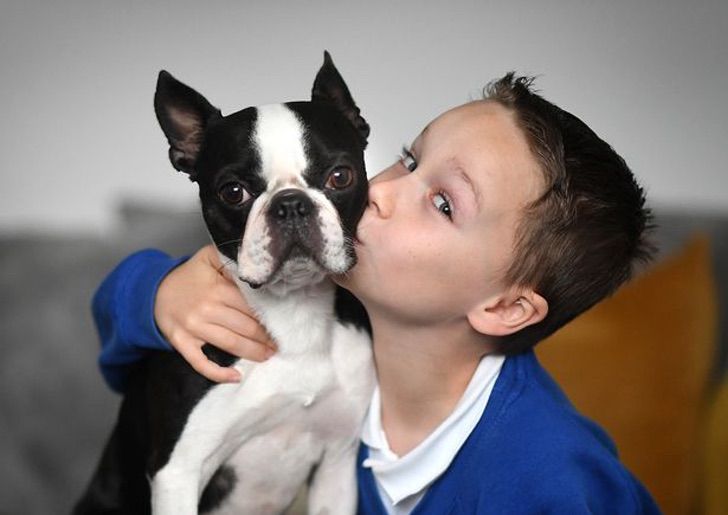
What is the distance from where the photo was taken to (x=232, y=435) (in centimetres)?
175

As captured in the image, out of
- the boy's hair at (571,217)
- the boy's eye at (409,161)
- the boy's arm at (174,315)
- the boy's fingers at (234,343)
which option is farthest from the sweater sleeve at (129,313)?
the boy's hair at (571,217)

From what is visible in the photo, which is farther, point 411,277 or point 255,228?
point 411,277

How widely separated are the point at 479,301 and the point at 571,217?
0.22 meters

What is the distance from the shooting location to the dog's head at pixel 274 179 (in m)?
1.56

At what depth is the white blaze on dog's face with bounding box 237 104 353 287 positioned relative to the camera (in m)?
1.54

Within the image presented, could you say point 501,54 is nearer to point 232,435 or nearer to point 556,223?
point 556,223

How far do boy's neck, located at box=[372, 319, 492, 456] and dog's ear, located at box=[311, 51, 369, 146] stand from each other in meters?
0.37

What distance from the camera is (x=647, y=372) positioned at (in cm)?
248

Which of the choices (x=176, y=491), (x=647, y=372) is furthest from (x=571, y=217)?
(x=647, y=372)

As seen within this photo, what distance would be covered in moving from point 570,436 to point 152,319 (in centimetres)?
78

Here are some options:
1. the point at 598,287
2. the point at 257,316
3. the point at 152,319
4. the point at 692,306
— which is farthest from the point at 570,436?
the point at 692,306

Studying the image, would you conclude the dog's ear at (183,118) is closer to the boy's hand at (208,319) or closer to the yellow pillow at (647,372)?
the boy's hand at (208,319)

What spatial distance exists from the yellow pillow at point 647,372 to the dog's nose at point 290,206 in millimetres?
1151

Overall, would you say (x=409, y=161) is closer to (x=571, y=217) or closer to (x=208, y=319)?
(x=571, y=217)
